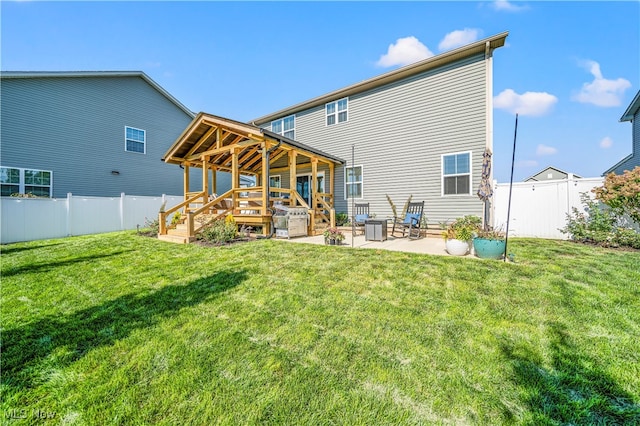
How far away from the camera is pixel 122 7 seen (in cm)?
766

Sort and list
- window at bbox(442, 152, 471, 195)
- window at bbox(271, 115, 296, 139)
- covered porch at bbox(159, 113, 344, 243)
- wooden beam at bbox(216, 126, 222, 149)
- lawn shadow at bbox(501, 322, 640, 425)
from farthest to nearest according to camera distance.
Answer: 1. window at bbox(271, 115, 296, 139)
2. wooden beam at bbox(216, 126, 222, 149)
3. window at bbox(442, 152, 471, 195)
4. covered porch at bbox(159, 113, 344, 243)
5. lawn shadow at bbox(501, 322, 640, 425)

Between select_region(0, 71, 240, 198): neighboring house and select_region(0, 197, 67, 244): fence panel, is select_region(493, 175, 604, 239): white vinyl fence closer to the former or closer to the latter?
select_region(0, 197, 67, 244): fence panel

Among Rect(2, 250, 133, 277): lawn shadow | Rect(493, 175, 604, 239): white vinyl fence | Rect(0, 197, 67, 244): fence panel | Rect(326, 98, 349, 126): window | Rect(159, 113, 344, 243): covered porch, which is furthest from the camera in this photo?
Rect(326, 98, 349, 126): window

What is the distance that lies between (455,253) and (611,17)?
31.8ft

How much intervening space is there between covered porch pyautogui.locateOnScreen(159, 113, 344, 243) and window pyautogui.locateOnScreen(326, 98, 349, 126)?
2017mm

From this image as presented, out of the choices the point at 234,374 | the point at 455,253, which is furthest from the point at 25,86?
the point at 455,253

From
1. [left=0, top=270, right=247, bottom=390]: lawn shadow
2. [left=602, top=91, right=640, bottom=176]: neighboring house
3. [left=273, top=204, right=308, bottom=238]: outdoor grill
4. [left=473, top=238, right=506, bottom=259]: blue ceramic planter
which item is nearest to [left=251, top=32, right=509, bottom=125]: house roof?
[left=273, top=204, right=308, bottom=238]: outdoor grill

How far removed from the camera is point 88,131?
1233 centimetres

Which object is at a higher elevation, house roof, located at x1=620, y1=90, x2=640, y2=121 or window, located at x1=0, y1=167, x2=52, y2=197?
house roof, located at x1=620, y1=90, x2=640, y2=121

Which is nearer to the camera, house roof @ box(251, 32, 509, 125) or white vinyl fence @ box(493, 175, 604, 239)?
white vinyl fence @ box(493, 175, 604, 239)

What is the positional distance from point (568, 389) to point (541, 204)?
7680 millimetres

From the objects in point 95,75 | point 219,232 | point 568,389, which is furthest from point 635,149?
point 95,75

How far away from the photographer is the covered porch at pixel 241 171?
7.70m

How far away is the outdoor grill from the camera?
7.61m
